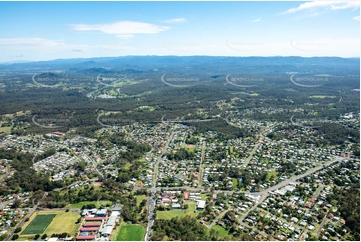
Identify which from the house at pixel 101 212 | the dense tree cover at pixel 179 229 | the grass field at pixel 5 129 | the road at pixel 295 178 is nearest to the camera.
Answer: the dense tree cover at pixel 179 229

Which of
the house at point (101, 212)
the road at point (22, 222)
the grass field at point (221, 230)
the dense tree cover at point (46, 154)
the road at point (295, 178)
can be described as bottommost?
the road at point (295, 178)

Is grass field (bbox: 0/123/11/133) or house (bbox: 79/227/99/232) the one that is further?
grass field (bbox: 0/123/11/133)

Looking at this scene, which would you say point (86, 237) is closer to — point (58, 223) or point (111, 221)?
point (111, 221)

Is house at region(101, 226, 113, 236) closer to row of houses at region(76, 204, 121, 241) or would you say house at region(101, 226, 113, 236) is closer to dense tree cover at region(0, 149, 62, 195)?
row of houses at region(76, 204, 121, 241)

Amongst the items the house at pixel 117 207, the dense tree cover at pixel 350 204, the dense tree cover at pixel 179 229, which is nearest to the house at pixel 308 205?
the dense tree cover at pixel 350 204

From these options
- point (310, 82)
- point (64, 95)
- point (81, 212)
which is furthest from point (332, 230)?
point (310, 82)

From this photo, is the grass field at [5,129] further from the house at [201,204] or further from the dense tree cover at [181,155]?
the house at [201,204]

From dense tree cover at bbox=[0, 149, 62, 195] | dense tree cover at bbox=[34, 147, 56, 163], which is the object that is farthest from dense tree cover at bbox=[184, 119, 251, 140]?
dense tree cover at bbox=[0, 149, 62, 195]
